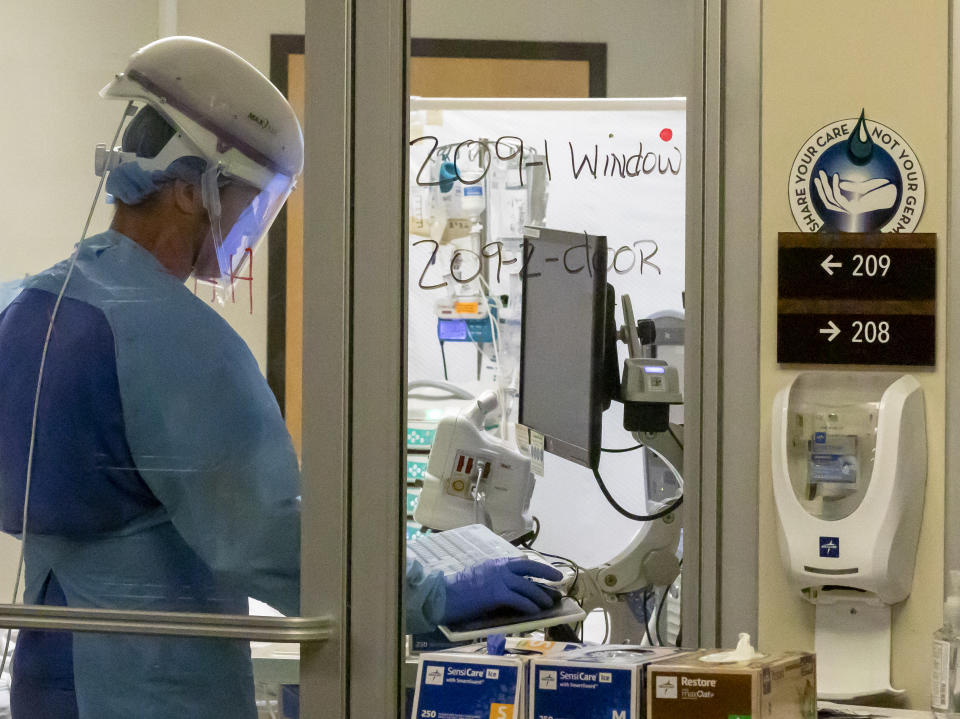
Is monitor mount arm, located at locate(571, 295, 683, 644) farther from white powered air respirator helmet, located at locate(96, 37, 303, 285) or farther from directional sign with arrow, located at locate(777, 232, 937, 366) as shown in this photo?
white powered air respirator helmet, located at locate(96, 37, 303, 285)

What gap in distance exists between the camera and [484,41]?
1.83 meters

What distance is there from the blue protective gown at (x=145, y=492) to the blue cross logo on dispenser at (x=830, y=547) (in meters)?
0.65

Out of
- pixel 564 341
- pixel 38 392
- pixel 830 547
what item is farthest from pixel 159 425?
pixel 830 547

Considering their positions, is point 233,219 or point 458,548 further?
point 458,548

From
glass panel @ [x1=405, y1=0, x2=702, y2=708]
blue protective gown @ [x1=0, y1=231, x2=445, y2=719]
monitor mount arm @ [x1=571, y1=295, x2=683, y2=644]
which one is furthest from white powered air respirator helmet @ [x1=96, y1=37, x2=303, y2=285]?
monitor mount arm @ [x1=571, y1=295, x2=683, y2=644]

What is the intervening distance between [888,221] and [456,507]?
35.0 inches

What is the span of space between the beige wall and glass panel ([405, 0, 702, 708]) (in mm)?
202

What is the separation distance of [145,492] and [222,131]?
0.55 m

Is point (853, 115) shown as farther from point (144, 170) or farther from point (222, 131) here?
point (144, 170)

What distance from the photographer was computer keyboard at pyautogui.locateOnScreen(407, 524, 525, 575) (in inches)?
67.5

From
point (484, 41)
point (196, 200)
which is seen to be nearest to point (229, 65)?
point (196, 200)

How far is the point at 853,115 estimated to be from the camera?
1.73 m

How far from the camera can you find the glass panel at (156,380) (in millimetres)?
1551

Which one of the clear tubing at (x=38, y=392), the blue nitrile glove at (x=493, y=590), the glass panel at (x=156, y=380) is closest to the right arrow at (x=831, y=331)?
the blue nitrile glove at (x=493, y=590)
